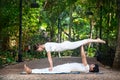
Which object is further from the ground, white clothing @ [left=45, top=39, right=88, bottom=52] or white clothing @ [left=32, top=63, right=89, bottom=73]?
Result: white clothing @ [left=45, top=39, right=88, bottom=52]

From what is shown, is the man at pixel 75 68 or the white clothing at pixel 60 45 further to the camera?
the white clothing at pixel 60 45

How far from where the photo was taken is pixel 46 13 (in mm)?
32312

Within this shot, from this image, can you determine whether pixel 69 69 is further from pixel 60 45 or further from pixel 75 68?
pixel 60 45

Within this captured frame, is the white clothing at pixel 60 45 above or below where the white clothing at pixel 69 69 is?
above

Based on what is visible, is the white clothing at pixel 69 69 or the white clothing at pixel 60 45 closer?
the white clothing at pixel 69 69

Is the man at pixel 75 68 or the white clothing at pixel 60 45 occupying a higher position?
the white clothing at pixel 60 45

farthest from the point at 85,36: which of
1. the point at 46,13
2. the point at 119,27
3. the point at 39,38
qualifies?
the point at 119,27

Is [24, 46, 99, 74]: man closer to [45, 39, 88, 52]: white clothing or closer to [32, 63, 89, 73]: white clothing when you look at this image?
[32, 63, 89, 73]: white clothing

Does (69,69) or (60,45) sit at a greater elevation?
(60,45)

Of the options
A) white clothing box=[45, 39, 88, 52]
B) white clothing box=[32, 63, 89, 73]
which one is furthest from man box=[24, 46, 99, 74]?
white clothing box=[45, 39, 88, 52]

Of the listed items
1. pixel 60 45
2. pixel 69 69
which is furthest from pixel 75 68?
pixel 60 45

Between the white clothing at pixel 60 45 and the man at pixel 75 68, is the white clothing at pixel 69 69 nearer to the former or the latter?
the man at pixel 75 68

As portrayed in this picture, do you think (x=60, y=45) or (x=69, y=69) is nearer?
(x=69, y=69)

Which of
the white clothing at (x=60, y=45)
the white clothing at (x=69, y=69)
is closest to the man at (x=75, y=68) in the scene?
the white clothing at (x=69, y=69)
